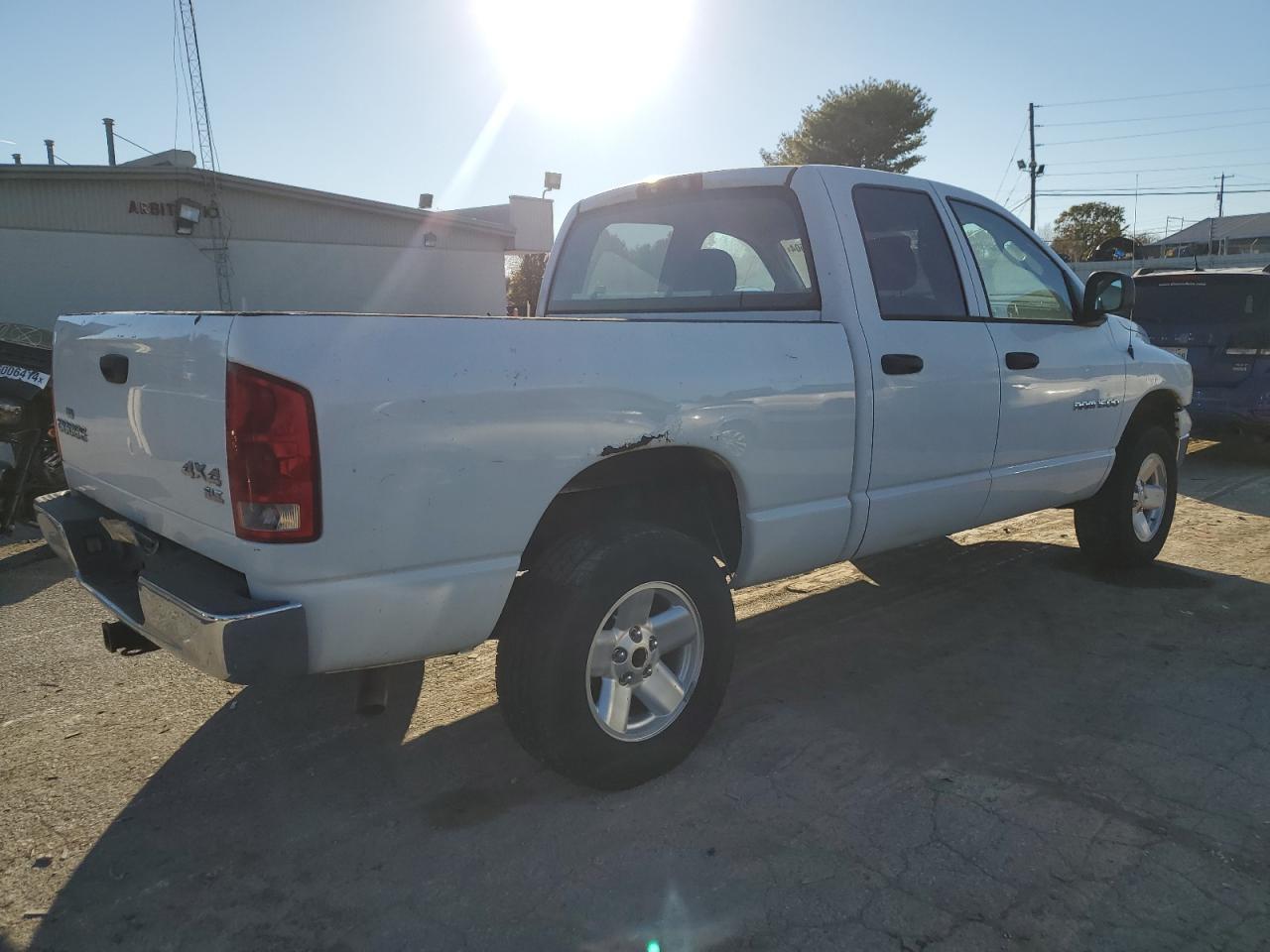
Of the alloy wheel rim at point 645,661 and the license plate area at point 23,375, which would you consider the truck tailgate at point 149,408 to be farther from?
the license plate area at point 23,375

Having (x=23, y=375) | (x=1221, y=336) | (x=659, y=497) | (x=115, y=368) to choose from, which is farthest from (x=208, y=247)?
(x=659, y=497)

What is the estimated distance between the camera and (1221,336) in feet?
28.1

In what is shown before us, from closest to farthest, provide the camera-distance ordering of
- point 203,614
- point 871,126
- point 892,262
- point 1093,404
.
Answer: point 203,614 < point 892,262 < point 1093,404 < point 871,126

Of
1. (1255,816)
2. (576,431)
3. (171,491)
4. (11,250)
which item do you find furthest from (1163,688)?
(11,250)

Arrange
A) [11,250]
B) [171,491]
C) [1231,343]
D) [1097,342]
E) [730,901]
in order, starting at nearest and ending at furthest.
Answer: [730,901] < [171,491] < [1097,342] < [1231,343] < [11,250]

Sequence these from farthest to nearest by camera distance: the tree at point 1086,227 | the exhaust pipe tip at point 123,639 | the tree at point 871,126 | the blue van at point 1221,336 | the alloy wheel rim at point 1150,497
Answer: the tree at point 1086,227, the tree at point 871,126, the blue van at point 1221,336, the alloy wheel rim at point 1150,497, the exhaust pipe tip at point 123,639

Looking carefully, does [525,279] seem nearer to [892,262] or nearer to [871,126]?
[871,126]

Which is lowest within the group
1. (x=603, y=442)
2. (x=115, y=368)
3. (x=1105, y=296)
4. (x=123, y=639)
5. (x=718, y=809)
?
(x=718, y=809)

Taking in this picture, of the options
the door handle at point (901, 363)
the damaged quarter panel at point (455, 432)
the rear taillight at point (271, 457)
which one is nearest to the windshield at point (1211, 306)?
the door handle at point (901, 363)

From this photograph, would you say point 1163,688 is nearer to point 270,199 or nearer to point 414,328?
point 414,328

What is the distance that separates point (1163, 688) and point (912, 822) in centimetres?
161

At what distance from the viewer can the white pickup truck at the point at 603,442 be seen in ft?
7.18

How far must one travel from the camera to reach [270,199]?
18531 millimetres

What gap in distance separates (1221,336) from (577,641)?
8447 millimetres
